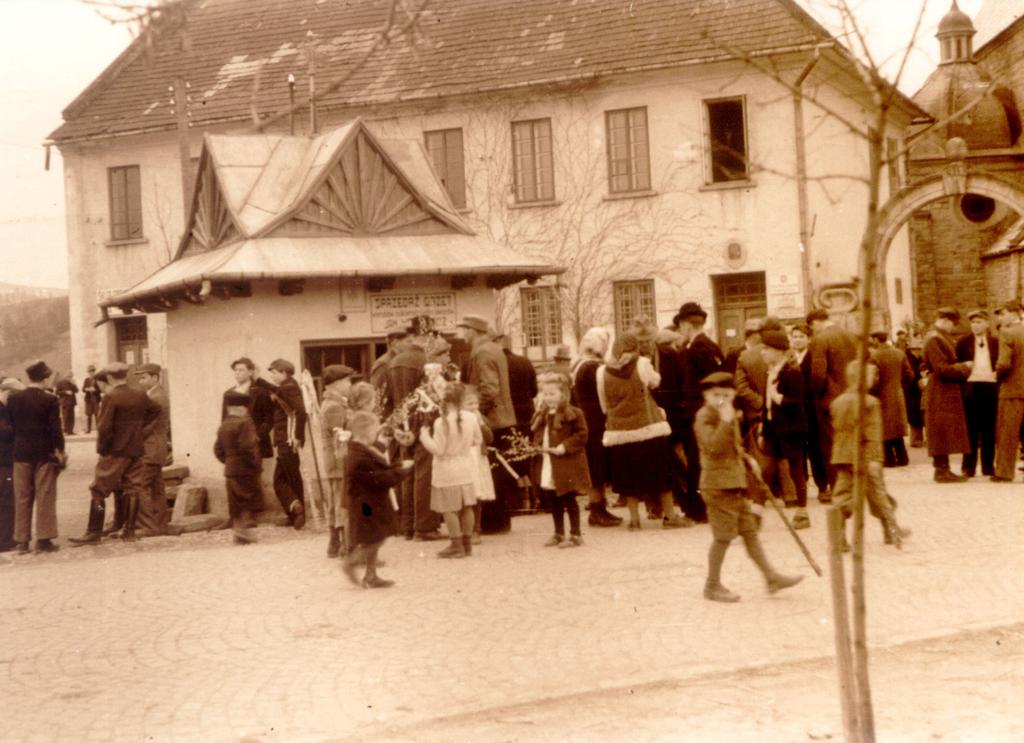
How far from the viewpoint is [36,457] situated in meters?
15.9

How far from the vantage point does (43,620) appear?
10961 millimetres

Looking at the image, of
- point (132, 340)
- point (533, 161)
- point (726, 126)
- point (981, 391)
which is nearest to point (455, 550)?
point (981, 391)

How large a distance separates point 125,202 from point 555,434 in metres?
26.0

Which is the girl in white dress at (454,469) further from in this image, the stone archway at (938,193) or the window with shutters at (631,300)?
the stone archway at (938,193)

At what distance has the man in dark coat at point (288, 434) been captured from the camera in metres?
16.1

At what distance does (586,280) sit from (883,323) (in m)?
6.72

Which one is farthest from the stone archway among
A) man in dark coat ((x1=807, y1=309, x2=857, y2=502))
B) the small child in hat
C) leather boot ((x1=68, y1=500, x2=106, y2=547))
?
the small child in hat

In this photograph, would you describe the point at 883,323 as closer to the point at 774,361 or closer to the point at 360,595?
the point at 774,361

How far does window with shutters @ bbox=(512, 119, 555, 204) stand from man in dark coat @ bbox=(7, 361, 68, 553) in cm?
1874

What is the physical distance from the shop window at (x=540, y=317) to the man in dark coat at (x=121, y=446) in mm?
17563

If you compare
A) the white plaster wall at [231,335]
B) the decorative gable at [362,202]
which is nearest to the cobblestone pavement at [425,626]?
the white plaster wall at [231,335]

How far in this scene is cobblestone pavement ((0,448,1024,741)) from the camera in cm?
771

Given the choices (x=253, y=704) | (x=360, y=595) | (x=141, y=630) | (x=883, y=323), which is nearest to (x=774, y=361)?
(x=360, y=595)

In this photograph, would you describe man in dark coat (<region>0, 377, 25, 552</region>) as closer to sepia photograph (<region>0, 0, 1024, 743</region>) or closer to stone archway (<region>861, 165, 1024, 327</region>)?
sepia photograph (<region>0, 0, 1024, 743</region>)
